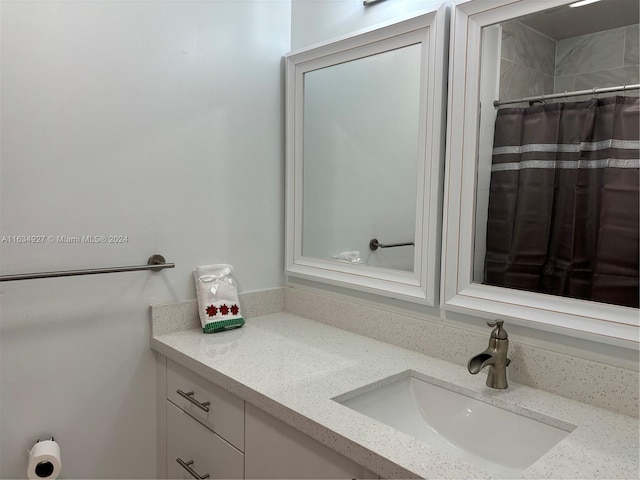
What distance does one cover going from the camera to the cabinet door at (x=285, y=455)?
3.22 feet

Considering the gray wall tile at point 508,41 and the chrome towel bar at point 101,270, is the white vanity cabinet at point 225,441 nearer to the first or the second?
the chrome towel bar at point 101,270

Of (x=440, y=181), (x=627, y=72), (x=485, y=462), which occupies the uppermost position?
(x=627, y=72)

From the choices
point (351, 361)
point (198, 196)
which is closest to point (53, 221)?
point (198, 196)

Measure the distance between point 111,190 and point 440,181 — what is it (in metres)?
0.98

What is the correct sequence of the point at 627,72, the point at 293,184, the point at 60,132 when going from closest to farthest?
→ the point at 627,72 → the point at 60,132 → the point at 293,184

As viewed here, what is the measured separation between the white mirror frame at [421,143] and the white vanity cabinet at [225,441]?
0.56 m

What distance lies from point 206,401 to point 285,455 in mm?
360

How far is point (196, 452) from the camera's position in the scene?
142cm

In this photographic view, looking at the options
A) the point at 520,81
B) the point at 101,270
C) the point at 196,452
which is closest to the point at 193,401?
the point at 196,452

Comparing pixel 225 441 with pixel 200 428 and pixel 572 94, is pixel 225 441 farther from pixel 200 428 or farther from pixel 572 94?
pixel 572 94

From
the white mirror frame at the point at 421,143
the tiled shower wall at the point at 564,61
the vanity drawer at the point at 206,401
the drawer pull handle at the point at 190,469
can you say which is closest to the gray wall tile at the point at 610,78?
the tiled shower wall at the point at 564,61

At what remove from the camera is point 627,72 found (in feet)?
3.40

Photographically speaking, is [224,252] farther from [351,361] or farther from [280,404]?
[280,404]

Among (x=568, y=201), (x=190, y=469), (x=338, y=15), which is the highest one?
(x=338, y=15)
